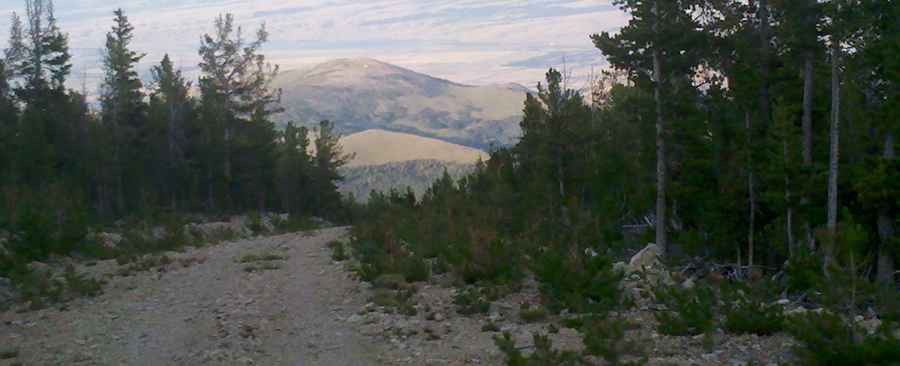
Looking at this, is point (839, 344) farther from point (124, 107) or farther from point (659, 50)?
point (124, 107)

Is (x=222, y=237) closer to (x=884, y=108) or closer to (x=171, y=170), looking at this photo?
(x=884, y=108)

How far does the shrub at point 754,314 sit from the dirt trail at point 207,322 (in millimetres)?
4457

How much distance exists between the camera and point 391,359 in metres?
10.7

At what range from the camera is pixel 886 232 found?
Result: 21953 millimetres

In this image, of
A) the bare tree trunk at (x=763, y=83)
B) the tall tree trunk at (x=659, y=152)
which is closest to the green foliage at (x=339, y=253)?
the tall tree trunk at (x=659, y=152)

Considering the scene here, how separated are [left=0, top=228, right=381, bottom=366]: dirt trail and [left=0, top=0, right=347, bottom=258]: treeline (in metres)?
30.4

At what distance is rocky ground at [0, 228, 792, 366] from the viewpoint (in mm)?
10656

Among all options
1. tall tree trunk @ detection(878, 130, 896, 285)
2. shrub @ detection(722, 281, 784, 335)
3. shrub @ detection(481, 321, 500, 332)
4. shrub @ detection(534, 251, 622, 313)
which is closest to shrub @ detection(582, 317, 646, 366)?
shrub @ detection(722, 281, 784, 335)

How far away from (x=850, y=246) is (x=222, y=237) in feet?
76.2

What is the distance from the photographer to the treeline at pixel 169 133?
48406 millimetres

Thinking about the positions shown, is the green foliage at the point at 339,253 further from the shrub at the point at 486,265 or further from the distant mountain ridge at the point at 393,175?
the distant mountain ridge at the point at 393,175

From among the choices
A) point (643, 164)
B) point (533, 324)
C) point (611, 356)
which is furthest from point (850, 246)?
point (643, 164)

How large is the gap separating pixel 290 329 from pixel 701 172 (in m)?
18.5

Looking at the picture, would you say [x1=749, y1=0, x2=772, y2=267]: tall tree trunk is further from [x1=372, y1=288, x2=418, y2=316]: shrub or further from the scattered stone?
the scattered stone
